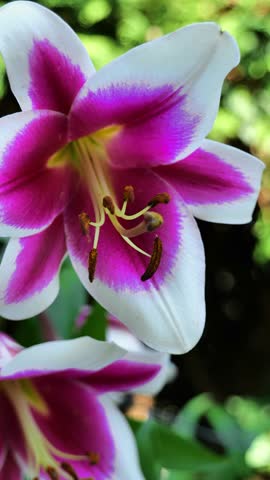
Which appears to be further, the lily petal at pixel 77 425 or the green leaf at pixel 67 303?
the green leaf at pixel 67 303

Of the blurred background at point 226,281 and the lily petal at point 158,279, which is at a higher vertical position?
the lily petal at point 158,279

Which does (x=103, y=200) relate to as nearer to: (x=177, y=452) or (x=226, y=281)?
(x=177, y=452)

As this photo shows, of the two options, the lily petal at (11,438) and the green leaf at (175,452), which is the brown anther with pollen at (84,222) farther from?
the green leaf at (175,452)

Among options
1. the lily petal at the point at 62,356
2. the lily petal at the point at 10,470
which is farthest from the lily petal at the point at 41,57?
the lily petal at the point at 10,470

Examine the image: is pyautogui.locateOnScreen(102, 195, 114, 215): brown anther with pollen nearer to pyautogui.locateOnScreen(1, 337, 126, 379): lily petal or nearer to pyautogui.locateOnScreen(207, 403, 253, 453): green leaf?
pyautogui.locateOnScreen(1, 337, 126, 379): lily petal

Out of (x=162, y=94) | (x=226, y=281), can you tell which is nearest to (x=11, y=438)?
(x=162, y=94)

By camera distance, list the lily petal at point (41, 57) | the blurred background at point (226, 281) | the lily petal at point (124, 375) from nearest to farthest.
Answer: the lily petal at point (41, 57) < the lily petal at point (124, 375) < the blurred background at point (226, 281)

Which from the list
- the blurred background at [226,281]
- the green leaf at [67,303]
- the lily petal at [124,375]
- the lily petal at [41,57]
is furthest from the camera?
the blurred background at [226,281]

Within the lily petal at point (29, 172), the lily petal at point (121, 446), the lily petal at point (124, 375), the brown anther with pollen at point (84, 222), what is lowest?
the lily petal at point (121, 446)
